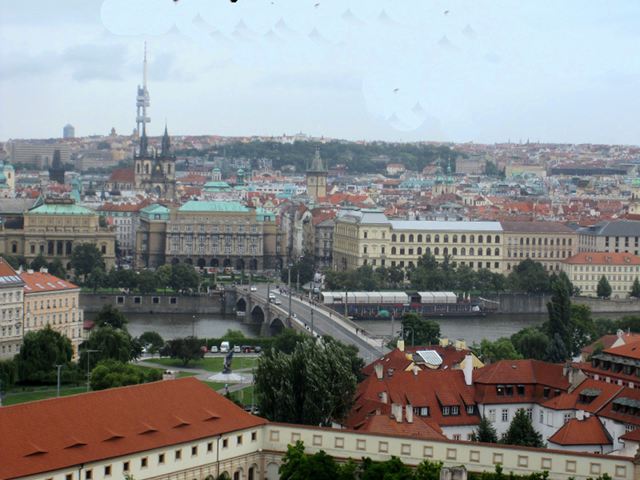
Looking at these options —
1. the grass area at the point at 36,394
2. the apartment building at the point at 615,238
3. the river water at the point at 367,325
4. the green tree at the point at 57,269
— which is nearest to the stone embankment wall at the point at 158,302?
the river water at the point at 367,325

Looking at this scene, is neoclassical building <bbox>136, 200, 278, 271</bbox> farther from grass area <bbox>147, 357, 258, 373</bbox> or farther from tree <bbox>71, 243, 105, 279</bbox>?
grass area <bbox>147, 357, 258, 373</bbox>

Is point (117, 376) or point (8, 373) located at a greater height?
point (117, 376)

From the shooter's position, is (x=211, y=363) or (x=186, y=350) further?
(x=211, y=363)

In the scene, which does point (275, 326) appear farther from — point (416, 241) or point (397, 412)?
point (397, 412)

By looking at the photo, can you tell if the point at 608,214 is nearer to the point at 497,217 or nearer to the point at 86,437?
the point at 497,217

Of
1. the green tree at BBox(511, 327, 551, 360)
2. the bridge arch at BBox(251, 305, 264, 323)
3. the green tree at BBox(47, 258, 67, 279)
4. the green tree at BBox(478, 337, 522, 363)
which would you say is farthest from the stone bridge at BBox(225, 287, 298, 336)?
the green tree at BBox(478, 337, 522, 363)

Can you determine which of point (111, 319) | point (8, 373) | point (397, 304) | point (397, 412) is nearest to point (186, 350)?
point (8, 373)
